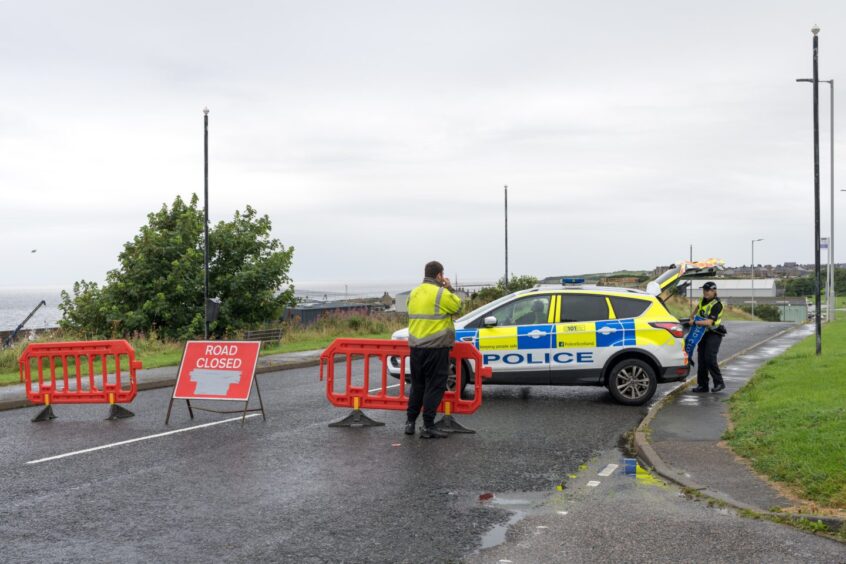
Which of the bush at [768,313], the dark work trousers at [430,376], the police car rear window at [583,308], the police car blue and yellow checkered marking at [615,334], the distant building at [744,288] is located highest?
the police car rear window at [583,308]

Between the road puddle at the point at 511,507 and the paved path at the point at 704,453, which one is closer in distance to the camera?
the road puddle at the point at 511,507

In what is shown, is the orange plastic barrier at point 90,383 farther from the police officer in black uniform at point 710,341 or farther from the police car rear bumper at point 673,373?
the police officer in black uniform at point 710,341

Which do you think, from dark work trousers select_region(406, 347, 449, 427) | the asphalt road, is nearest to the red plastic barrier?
the asphalt road

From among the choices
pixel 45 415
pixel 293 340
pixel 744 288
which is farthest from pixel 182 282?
pixel 744 288

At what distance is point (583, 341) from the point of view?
11.6 m

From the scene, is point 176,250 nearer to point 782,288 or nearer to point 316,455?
point 316,455

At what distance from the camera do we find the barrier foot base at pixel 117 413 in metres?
10.9

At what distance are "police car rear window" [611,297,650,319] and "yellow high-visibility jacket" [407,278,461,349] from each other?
3.62 metres

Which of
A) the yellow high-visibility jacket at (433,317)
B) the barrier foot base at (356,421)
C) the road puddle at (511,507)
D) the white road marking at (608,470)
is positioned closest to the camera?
the road puddle at (511,507)

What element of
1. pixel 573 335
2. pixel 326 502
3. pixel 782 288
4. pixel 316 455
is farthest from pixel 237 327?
pixel 782 288

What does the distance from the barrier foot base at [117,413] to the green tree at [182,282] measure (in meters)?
16.2

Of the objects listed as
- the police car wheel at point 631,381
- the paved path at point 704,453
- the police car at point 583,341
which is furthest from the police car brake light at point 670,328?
the paved path at point 704,453

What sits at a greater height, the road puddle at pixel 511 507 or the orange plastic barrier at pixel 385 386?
the orange plastic barrier at pixel 385 386

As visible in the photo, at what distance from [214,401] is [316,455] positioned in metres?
4.51
